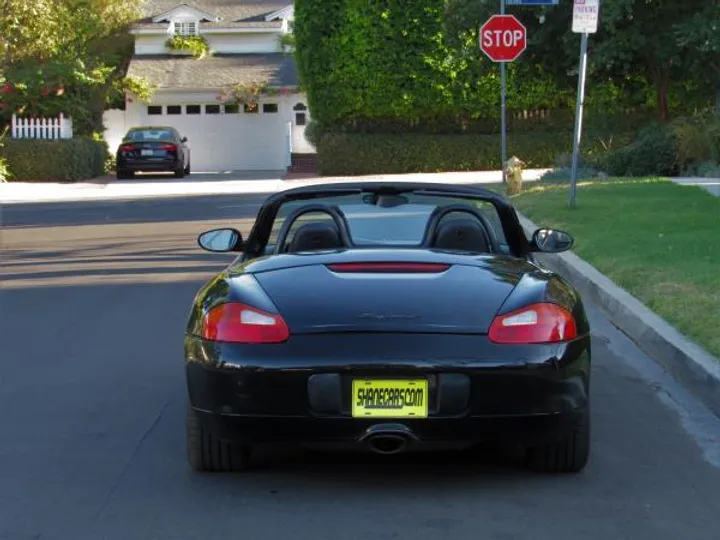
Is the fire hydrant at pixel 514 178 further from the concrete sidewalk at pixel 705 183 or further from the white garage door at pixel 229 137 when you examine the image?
the white garage door at pixel 229 137

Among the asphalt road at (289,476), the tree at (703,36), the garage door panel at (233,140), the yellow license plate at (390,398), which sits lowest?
the garage door panel at (233,140)

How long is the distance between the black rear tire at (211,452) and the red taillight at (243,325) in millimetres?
408

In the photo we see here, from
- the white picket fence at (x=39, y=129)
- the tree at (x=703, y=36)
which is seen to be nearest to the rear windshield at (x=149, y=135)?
the white picket fence at (x=39, y=129)

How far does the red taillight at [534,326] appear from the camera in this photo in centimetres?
570

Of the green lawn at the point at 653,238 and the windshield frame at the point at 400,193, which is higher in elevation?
the windshield frame at the point at 400,193

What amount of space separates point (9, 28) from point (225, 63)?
12317 mm

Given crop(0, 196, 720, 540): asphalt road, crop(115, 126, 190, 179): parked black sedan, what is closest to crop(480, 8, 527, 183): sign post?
crop(115, 126, 190, 179): parked black sedan

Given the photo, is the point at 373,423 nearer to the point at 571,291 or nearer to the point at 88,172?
the point at 571,291

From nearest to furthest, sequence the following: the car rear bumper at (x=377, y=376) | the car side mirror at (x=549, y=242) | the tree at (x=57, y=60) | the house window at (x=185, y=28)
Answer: the car rear bumper at (x=377, y=376), the car side mirror at (x=549, y=242), the tree at (x=57, y=60), the house window at (x=185, y=28)

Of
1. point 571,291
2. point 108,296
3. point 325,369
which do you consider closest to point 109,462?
point 325,369

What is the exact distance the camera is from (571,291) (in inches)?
249

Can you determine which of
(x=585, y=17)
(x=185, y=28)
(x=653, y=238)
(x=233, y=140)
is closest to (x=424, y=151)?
(x=233, y=140)

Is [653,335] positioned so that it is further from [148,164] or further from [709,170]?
[148,164]

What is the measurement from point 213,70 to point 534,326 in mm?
43863
